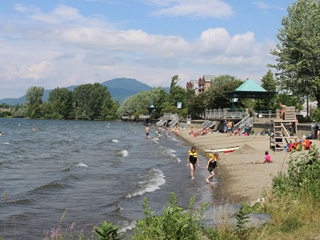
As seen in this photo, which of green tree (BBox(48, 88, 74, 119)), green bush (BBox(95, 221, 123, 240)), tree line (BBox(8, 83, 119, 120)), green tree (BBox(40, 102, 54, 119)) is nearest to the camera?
green bush (BBox(95, 221, 123, 240))

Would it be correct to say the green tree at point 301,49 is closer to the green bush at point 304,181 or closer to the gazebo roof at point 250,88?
the gazebo roof at point 250,88

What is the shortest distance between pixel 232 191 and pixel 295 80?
29.8 meters

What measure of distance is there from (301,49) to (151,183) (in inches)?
1184

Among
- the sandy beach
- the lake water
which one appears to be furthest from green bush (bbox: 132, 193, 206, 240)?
the lake water

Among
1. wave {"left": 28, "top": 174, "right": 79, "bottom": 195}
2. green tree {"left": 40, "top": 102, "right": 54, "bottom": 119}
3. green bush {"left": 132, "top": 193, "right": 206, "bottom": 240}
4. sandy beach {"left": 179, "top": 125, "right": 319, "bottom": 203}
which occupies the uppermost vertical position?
green tree {"left": 40, "top": 102, "right": 54, "bottom": 119}

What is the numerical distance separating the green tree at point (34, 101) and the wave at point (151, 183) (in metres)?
177

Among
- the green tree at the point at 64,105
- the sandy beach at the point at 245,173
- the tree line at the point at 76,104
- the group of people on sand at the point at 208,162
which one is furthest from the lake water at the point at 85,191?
the green tree at the point at 64,105

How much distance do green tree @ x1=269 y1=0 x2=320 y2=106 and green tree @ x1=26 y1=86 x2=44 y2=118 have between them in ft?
536

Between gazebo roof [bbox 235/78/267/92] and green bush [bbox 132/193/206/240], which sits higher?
gazebo roof [bbox 235/78/267/92]

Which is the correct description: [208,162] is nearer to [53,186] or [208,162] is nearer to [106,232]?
[53,186]

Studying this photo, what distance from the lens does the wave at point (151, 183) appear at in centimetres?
1479

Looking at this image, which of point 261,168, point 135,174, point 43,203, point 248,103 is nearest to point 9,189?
point 43,203

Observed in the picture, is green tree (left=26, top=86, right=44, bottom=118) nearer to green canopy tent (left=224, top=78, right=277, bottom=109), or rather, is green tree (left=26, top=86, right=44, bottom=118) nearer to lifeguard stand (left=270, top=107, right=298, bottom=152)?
green canopy tent (left=224, top=78, right=277, bottom=109)

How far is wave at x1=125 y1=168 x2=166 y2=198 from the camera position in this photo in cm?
1479
